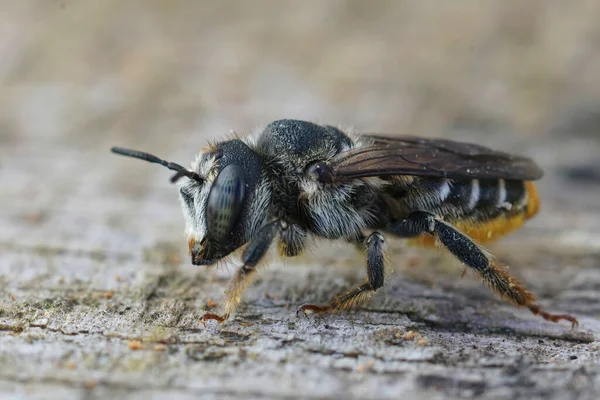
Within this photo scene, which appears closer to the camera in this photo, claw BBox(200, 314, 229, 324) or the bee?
claw BBox(200, 314, 229, 324)

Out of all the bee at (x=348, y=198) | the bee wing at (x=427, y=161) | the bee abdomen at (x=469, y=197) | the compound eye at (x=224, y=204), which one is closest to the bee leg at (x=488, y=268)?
the bee at (x=348, y=198)

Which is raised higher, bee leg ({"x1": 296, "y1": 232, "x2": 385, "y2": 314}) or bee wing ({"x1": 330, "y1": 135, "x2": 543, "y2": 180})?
bee wing ({"x1": 330, "y1": 135, "x2": 543, "y2": 180})

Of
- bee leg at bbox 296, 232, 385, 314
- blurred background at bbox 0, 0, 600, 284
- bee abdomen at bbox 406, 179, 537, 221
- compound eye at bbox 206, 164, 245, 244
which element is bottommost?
bee leg at bbox 296, 232, 385, 314

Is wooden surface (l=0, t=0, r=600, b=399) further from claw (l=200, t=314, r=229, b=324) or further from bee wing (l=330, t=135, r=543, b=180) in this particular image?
bee wing (l=330, t=135, r=543, b=180)

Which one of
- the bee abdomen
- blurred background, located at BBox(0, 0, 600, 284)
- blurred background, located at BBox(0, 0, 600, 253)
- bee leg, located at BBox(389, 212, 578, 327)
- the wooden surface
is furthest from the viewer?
blurred background, located at BBox(0, 0, 600, 253)

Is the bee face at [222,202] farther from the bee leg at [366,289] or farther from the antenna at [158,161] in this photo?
the bee leg at [366,289]

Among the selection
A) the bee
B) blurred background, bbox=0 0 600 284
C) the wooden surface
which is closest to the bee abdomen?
the bee

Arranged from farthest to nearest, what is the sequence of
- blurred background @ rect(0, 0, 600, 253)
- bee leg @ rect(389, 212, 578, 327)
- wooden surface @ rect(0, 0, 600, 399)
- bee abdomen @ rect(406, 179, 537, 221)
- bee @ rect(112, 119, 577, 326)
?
1. blurred background @ rect(0, 0, 600, 253)
2. bee abdomen @ rect(406, 179, 537, 221)
3. bee leg @ rect(389, 212, 578, 327)
4. bee @ rect(112, 119, 577, 326)
5. wooden surface @ rect(0, 0, 600, 399)
